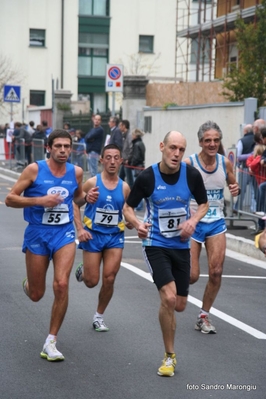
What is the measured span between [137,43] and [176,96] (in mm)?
26635

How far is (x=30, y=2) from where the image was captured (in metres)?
56.2

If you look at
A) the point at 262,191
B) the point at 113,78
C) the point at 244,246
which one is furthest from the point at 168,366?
the point at 113,78

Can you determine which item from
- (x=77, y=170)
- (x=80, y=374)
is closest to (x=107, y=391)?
(x=80, y=374)

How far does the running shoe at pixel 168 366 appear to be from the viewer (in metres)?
7.01

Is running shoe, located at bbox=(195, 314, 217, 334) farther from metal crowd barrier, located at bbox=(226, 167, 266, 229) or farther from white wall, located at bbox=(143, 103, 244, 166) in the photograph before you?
white wall, located at bbox=(143, 103, 244, 166)

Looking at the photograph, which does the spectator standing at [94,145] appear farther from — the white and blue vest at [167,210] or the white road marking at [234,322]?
the white and blue vest at [167,210]

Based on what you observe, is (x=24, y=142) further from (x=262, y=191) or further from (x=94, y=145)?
(x=262, y=191)

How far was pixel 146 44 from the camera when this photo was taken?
59438 mm

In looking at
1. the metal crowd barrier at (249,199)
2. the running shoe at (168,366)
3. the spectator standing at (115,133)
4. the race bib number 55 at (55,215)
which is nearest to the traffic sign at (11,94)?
the spectator standing at (115,133)

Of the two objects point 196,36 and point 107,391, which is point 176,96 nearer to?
point 196,36

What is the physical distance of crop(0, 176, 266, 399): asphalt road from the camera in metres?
6.65

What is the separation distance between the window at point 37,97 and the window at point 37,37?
292 centimetres

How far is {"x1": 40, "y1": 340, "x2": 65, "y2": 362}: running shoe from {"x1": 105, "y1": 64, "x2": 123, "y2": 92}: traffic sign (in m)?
16.9

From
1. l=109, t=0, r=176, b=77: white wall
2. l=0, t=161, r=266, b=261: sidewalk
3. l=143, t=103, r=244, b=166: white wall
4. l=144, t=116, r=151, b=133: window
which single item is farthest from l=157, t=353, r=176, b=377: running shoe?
l=109, t=0, r=176, b=77: white wall
